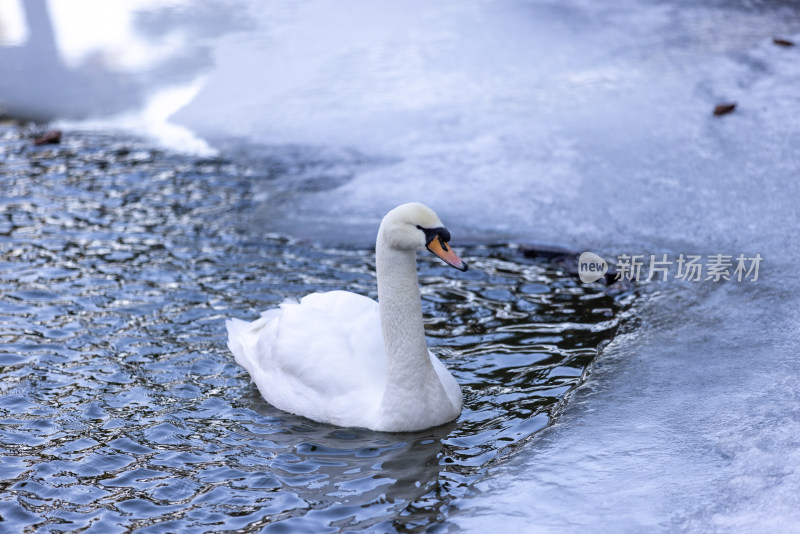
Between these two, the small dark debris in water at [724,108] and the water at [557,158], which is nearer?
the water at [557,158]

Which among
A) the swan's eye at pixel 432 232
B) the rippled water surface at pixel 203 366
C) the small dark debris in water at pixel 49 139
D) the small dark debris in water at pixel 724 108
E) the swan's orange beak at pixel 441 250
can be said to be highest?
the small dark debris in water at pixel 49 139

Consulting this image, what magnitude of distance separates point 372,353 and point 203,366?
3.91 ft

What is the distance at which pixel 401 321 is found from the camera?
4973 millimetres

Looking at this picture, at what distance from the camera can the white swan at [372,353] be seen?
4906 mm

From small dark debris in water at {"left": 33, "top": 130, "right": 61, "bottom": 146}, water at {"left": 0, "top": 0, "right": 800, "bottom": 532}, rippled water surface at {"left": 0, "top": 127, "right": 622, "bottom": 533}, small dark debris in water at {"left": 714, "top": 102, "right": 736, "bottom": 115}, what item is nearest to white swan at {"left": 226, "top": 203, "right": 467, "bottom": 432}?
rippled water surface at {"left": 0, "top": 127, "right": 622, "bottom": 533}

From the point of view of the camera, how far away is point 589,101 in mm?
8984

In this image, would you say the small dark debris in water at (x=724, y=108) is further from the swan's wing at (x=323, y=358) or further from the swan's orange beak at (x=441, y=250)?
the swan's orange beak at (x=441, y=250)

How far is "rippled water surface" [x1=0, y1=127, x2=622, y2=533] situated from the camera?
171 inches

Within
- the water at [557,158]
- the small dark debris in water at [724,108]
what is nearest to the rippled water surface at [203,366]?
the water at [557,158]

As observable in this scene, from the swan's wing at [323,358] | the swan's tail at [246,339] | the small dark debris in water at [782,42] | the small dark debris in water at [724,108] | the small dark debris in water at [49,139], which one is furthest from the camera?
the small dark debris in water at [49,139]

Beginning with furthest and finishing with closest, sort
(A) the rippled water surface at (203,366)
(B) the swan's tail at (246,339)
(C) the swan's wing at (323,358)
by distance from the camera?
(B) the swan's tail at (246,339) < (C) the swan's wing at (323,358) < (A) the rippled water surface at (203,366)

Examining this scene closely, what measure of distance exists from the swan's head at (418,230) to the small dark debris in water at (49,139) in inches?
248

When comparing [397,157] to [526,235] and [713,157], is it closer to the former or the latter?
[526,235]

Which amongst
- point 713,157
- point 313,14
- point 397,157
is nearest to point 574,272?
point 713,157
